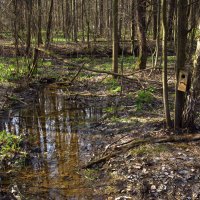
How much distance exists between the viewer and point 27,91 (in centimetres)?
1606

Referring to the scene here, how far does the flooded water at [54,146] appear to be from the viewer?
7.25 metres

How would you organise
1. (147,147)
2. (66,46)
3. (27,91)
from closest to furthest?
1. (147,147)
2. (27,91)
3. (66,46)

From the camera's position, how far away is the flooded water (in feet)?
23.8

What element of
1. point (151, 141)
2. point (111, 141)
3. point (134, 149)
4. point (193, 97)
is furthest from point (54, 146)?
point (193, 97)

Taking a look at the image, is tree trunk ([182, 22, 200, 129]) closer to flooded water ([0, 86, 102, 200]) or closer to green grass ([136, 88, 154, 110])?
flooded water ([0, 86, 102, 200])

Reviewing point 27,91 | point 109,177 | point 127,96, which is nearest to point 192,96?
point 109,177

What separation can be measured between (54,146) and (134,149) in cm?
252

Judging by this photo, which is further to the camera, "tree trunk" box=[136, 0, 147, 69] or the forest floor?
"tree trunk" box=[136, 0, 147, 69]

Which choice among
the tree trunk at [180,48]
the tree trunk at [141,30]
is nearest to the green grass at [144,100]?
the tree trunk at [180,48]

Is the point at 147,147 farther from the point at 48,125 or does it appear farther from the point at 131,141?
the point at 48,125

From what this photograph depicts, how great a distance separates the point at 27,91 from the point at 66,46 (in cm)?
1310

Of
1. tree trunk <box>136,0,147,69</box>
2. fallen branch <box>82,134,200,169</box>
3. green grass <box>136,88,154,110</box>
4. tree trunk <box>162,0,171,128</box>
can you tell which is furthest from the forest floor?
tree trunk <box>136,0,147,69</box>

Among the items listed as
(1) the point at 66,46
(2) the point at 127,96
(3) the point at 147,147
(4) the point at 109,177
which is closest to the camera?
(4) the point at 109,177

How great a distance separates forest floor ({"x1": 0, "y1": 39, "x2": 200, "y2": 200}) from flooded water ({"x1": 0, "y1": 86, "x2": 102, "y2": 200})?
362 millimetres
